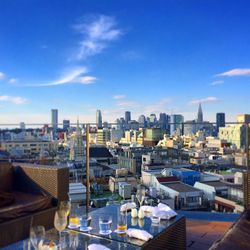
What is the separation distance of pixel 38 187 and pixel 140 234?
145cm

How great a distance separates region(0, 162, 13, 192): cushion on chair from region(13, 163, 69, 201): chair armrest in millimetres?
238

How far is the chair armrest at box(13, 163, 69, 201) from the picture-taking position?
2617 mm

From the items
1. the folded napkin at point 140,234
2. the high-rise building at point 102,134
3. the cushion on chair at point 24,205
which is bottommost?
the cushion on chair at point 24,205

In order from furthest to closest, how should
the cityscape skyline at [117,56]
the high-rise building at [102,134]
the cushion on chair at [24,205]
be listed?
the cityscape skyline at [117,56] → the high-rise building at [102,134] → the cushion on chair at [24,205]

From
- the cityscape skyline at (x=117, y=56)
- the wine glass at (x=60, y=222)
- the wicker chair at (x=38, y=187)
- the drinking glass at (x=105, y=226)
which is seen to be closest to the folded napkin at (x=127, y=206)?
the drinking glass at (x=105, y=226)

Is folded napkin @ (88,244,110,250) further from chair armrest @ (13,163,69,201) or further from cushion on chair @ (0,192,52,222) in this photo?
chair armrest @ (13,163,69,201)

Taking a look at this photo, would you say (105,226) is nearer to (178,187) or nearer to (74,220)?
(74,220)

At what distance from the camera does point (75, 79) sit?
1866 centimetres

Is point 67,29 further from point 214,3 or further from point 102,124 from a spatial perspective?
point 102,124

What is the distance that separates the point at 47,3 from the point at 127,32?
17.8ft

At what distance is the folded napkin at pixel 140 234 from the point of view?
1.57m

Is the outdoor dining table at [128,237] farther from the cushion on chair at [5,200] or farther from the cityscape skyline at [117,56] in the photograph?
the cityscape skyline at [117,56]

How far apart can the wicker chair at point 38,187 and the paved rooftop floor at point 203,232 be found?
1189mm

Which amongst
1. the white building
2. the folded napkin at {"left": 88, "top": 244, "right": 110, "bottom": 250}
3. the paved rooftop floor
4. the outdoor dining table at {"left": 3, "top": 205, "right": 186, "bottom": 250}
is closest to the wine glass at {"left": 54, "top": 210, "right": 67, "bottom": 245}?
the outdoor dining table at {"left": 3, "top": 205, "right": 186, "bottom": 250}
